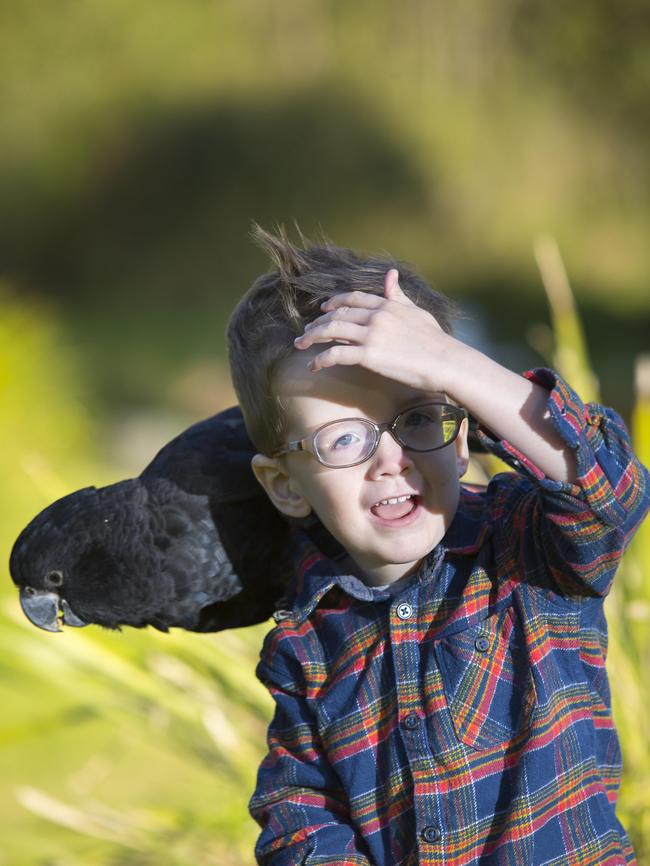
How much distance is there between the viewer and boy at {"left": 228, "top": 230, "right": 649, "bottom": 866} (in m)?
0.90

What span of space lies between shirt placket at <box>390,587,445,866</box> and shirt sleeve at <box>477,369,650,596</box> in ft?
0.53

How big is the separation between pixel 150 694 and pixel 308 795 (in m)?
0.85

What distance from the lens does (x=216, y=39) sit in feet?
22.8

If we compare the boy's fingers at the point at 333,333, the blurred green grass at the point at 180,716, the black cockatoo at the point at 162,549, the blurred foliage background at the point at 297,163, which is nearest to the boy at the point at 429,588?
the boy's fingers at the point at 333,333

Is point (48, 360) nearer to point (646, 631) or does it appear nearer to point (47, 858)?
point (47, 858)

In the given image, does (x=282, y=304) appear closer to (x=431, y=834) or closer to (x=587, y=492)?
(x=587, y=492)

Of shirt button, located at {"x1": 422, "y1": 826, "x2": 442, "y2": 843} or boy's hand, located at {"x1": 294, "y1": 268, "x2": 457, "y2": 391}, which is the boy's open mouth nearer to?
boy's hand, located at {"x1": 294, "y1": 268, "x2": 457, "y2": 391}

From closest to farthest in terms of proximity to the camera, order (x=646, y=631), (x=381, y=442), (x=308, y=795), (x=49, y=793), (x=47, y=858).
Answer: (x=381, y=442)
(x=308, y=795)
(x=646, y=631)
(x=47, y=858)
(x=49, y=793)

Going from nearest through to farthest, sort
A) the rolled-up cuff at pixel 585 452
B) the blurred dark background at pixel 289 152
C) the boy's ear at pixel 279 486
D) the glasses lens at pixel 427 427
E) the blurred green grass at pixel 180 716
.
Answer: the rolled-up cuff at pixel 585 452 → the glasses lens at pixel 427 427 → the boy's ear at pixel 279 486 → the blurred green grass at pixel 180 716 → the blurred dark background at pixel 289 152

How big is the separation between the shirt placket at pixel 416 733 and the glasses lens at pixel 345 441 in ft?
0.52

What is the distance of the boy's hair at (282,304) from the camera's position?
3.39 ft

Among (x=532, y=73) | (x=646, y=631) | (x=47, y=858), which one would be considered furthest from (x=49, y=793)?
(x=532, y=73)

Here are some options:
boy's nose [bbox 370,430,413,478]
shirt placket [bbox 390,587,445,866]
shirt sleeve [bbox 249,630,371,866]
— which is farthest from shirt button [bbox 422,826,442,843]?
boy's nose [bbox 370,430,413,478]

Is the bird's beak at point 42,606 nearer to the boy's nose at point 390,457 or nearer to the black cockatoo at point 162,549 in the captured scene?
the black cockatoo at point 162,549
